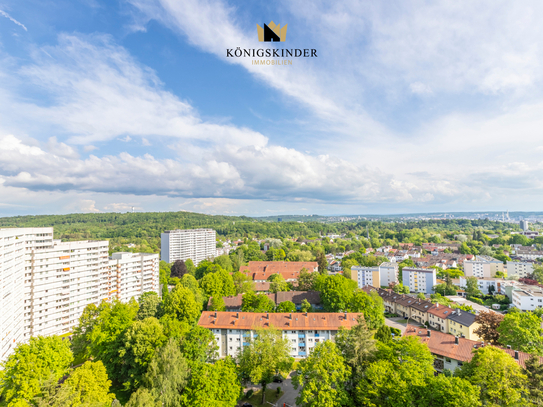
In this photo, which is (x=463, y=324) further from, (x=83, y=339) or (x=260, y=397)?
(x=83, y=339)

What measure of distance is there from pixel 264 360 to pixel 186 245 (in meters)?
90.7

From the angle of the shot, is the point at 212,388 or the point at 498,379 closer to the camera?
the point at 498,379

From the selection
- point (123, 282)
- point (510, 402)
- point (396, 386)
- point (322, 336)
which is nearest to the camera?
point (510, 402)

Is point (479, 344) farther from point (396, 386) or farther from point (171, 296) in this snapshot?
point (171, 296)

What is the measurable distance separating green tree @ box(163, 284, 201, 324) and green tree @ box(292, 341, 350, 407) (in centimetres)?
2024

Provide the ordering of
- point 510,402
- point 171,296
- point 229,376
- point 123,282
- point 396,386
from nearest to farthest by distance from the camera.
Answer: point 510,402
point 396,386
point 229,376
point 171,296
point 123,282

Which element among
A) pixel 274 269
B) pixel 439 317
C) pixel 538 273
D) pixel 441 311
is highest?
pixel 274 269

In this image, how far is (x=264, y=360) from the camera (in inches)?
1089

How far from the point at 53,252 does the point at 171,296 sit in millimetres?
22298

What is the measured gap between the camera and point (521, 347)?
97.7 feet

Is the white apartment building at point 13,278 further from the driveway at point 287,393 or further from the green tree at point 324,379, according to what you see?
the green tree at point 324,379

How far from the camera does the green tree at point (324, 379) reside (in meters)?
21.8

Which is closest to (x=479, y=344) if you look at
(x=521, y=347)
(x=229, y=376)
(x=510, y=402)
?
(x=521, y=347)

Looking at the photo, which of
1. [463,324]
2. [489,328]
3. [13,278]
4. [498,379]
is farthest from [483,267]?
[13,278]
